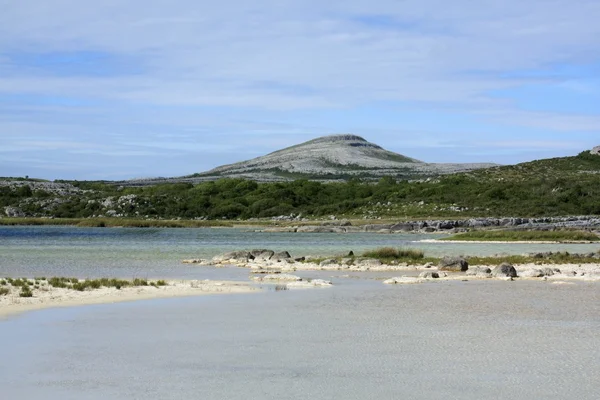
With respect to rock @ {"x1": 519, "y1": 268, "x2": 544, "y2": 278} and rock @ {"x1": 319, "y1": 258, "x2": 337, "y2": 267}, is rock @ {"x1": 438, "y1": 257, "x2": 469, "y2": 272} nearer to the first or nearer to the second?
rock @ {"x1": 519, "y1": 268, "x2": 544, "y2": 278}

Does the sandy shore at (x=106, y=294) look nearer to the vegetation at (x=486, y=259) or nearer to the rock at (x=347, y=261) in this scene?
the rock at (x=347, y=261)

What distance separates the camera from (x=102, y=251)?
46.7m

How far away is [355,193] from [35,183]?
53.9 meters

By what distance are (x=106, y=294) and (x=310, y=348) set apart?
31.1 ft

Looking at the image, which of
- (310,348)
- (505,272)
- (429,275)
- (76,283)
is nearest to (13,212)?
(76,283)

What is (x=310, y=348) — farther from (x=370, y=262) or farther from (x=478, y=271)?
(x=370, y=262)

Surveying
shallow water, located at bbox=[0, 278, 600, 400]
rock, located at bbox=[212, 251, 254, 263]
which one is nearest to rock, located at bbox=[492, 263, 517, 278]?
shallow water, located at bbox=[0, 278, 600, 400]

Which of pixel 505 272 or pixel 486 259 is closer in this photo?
pixel 505 272

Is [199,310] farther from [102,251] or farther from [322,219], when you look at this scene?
[322,219]

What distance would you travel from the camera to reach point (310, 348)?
1568cm

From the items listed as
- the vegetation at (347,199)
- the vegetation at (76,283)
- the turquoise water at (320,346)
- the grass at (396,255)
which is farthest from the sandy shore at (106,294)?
the vegetation at (347,199)

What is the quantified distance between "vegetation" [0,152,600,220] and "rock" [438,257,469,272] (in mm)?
54185

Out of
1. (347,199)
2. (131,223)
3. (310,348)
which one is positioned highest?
(347,199)

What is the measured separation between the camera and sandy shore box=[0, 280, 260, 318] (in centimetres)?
2092
